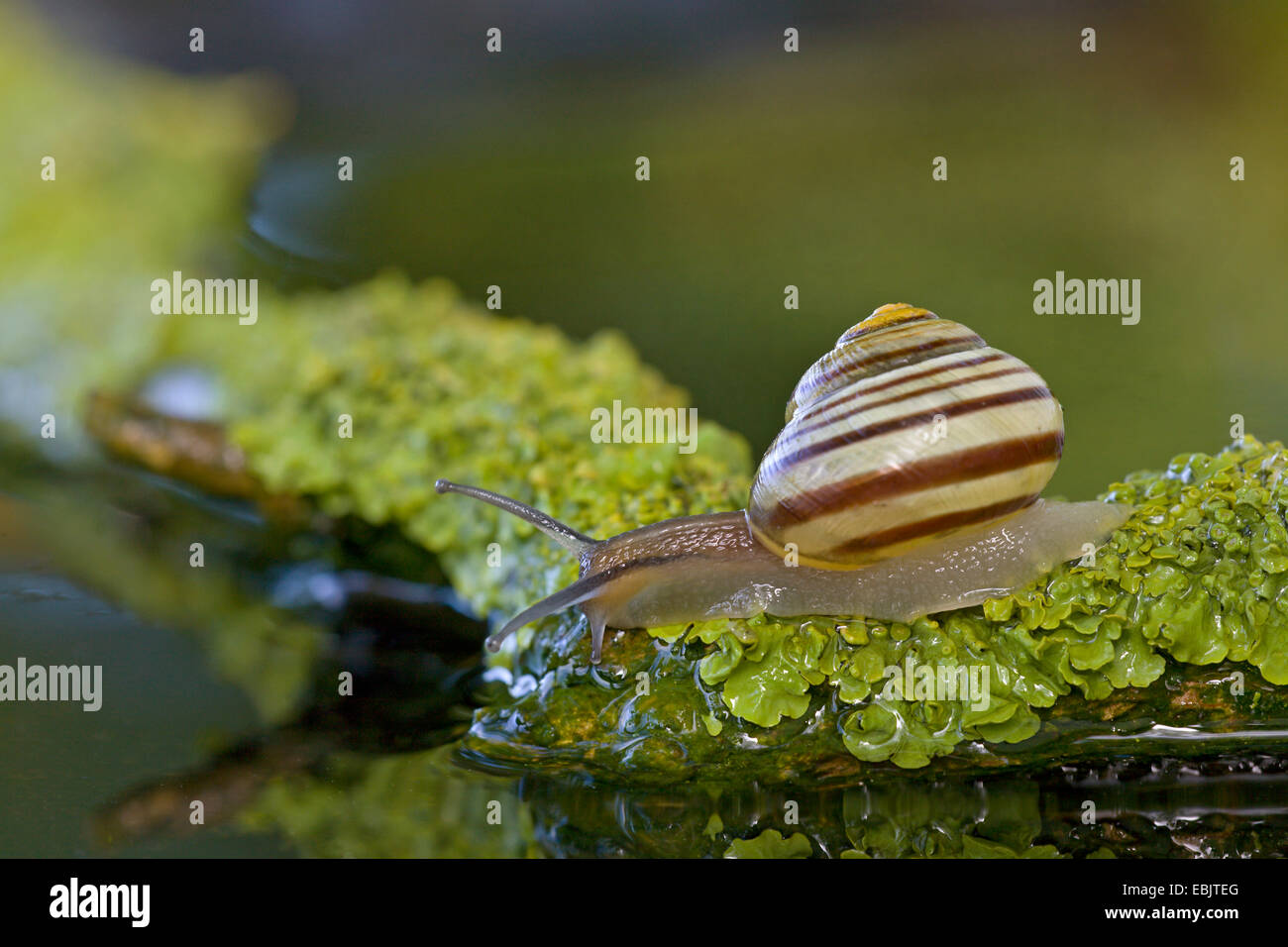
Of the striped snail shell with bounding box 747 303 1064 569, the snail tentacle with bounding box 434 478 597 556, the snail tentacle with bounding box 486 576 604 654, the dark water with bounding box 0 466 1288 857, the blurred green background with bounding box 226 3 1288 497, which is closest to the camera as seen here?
the dark water with bounding box 0 466 1288 857

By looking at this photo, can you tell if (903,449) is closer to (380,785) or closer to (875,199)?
(380,785)

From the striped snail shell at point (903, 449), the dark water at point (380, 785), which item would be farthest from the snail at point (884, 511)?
the dark water at point (380, 785)

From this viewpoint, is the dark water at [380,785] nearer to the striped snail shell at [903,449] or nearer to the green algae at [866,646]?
the green algae at [866,646]

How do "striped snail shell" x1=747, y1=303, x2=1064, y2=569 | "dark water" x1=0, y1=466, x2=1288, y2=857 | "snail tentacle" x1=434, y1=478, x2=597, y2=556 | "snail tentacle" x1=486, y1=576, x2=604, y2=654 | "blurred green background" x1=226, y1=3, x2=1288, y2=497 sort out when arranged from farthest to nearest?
"blurred green background" x1=226, y1=3, x2=1288, y2=497 → "snail tentacle" x1=434, y1=478, x2=597, y2=556 → "snail tentacle" x1=486, y1=576, x2=604, y2=654 → "striped snail shell" x1=747, y1=303, x2=1064, y2=569 → "dark water" x1=0, y1=466, x2=1288, y2=857

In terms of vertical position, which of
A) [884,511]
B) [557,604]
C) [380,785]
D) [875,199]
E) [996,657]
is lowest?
[380,785]

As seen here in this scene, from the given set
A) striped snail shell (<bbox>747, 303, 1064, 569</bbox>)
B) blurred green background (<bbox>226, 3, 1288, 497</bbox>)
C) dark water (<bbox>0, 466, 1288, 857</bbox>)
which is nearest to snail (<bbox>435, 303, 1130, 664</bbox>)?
striped snail shell (<bbox>747, 303, 1064, 569</bbox>)

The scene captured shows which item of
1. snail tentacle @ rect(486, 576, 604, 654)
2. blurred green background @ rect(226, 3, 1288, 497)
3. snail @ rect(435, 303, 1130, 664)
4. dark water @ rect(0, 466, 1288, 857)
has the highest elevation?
blurred green background @ rect(226, 3, 1288, 497)

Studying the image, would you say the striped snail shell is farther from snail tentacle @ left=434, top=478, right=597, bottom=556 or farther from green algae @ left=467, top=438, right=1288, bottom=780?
snail tentacle @ left=434, top=478, right=597, bottom=556

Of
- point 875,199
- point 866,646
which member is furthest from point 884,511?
point 875,199
